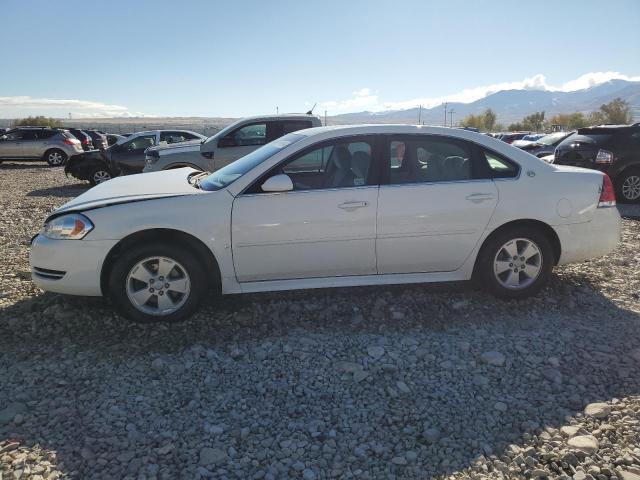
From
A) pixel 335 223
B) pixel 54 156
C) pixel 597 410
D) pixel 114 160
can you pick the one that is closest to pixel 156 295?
pixel 335 223

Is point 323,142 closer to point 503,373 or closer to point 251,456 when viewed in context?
point 503,373

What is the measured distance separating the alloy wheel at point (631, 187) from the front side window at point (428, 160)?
23.3ft

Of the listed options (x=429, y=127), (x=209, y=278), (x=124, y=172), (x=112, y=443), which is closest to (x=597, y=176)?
(x=429, y=127)

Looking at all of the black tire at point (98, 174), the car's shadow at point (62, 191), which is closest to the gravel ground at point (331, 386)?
the car's shadow at point (62, 191)

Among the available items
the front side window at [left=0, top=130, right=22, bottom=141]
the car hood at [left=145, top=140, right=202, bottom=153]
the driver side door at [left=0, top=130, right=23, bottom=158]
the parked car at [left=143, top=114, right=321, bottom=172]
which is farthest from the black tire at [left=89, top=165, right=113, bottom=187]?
the front side window at [left=0, top=130, right=22, bottom=141]

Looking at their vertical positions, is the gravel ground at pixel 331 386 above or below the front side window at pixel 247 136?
below

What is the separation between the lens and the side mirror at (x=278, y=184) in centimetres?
398

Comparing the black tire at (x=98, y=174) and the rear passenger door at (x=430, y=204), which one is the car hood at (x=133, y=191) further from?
the black tire at (x=98, y=174)

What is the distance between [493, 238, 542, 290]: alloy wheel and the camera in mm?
4414

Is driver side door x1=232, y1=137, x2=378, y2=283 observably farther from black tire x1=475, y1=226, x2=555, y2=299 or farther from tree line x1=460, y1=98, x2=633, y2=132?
tree line x1=460, y1=98, x2=633, y2=132

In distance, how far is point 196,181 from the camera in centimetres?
470

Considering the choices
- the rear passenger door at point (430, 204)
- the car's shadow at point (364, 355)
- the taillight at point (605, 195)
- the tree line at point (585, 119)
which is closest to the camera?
the car's shadow at point (364, 355)

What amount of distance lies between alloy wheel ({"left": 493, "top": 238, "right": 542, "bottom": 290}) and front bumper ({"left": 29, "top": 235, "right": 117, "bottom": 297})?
129 inches

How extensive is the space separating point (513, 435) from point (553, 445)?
199 millimetres
